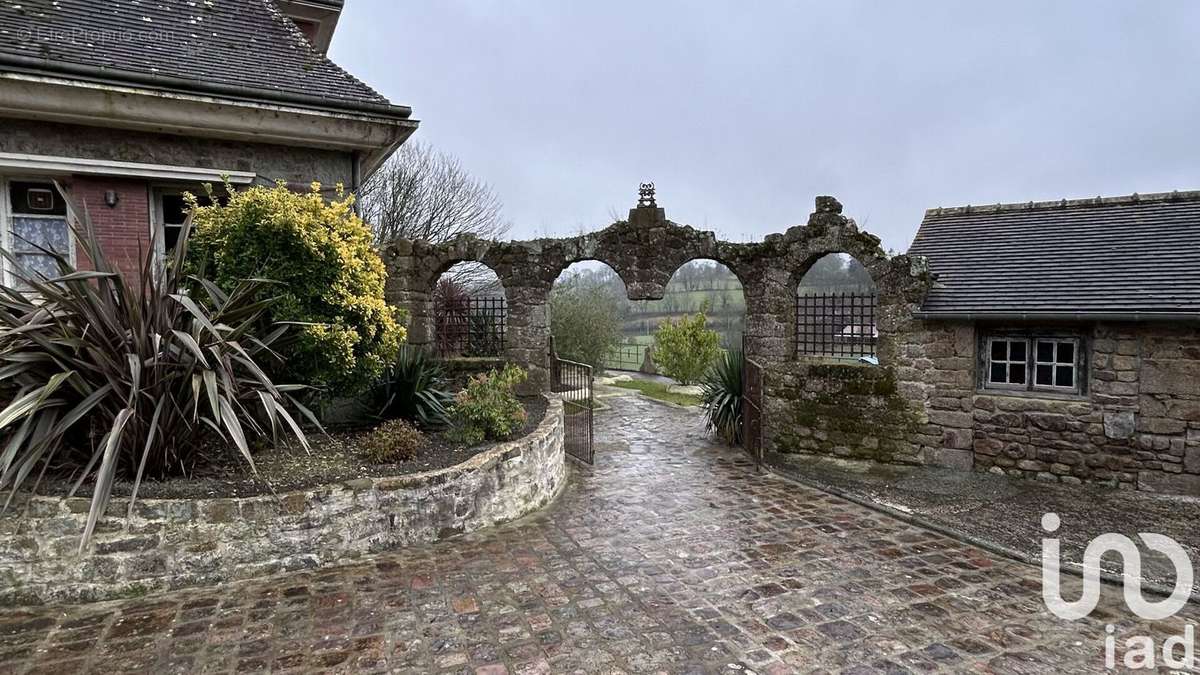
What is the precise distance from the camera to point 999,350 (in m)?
7.38

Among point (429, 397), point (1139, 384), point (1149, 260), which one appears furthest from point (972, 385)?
point (429, 397)

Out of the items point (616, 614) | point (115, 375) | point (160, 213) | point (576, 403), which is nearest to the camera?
point (616, 614)

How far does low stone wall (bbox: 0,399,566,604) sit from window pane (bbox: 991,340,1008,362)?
589cm

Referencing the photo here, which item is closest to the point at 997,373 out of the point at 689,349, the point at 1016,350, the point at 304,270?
the point at 1016,350

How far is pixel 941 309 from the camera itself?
7418 millimetres

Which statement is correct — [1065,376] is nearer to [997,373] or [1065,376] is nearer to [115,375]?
[997,373]

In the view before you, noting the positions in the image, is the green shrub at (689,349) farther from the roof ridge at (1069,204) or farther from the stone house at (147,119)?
the stone house at (147,119)

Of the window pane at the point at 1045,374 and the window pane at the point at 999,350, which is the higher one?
the window pane at the point at 999,350

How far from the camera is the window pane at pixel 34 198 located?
639 centimetres

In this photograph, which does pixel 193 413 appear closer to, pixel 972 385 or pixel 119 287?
pixel 119 287

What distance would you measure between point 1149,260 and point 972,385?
2176 millimetres

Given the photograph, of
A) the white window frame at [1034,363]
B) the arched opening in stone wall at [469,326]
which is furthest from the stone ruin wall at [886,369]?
the arched opening in stone wall at [469,326]

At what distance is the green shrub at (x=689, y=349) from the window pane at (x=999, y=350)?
316 inches

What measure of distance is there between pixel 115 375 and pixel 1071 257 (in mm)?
9288
